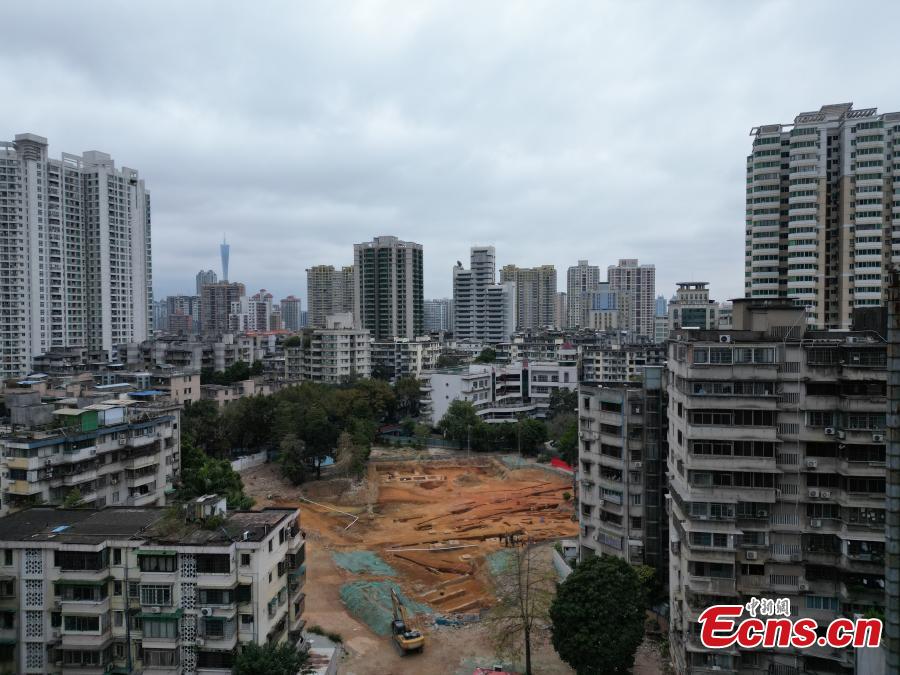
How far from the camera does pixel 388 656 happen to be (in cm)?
2403

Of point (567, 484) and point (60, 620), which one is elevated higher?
point (60, 620)

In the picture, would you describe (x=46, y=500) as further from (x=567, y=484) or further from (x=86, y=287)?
(x=86, y=287)

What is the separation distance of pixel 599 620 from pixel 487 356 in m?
67.8

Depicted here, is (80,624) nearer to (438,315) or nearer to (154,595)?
(154,595)

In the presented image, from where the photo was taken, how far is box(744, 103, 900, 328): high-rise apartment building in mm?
47438

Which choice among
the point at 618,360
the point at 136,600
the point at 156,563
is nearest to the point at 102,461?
the point at 136,600

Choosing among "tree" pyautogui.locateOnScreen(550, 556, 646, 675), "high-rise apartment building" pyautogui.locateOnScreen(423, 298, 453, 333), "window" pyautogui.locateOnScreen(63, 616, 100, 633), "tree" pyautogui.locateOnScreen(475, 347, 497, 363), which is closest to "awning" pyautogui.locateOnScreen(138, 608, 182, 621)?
"window" pyautogui.locateOnScreen(63, 616, 100, 633)

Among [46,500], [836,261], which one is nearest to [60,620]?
[46,500]

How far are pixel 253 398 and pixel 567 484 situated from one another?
2825 centimetres

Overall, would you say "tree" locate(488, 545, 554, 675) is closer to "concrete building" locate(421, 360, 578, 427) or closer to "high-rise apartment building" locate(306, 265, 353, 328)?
"concrete building" locate(421, 360, 578, 427)

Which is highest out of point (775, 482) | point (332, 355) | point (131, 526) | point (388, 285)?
point (388, 285)

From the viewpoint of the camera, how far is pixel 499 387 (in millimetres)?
70125

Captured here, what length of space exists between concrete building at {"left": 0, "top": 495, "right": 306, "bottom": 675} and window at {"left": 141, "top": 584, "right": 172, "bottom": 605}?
29 millimetres

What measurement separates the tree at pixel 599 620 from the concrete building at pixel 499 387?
4159 centimetres
